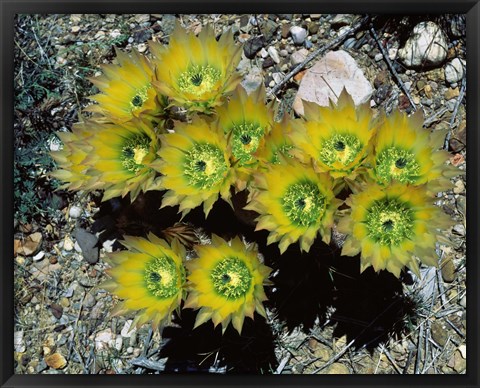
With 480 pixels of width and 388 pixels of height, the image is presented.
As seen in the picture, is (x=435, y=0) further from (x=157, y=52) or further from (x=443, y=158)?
(x=157, y=52)

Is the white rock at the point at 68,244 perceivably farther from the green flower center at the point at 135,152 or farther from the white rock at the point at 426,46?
the white rock at the point at 426,46

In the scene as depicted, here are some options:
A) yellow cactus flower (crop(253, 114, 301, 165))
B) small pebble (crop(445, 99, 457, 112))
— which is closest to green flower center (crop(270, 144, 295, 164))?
yellow cactus flower (crop(253, 114, 301, 165))

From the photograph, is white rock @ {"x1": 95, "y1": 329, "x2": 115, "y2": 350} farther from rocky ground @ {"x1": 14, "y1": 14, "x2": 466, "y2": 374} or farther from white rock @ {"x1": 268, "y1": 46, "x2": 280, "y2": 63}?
white rock @ {"x1": 268, "y1": 46, "x2": 280, "y2": 63}

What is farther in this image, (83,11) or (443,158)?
(83,11)

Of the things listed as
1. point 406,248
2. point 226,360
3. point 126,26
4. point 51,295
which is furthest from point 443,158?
point 51,295

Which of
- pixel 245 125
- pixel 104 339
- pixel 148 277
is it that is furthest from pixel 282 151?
pixel 104 339
